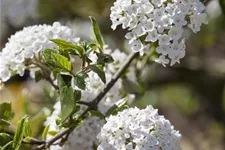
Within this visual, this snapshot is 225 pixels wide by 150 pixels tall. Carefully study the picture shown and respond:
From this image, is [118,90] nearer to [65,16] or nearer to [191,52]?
[65,16]

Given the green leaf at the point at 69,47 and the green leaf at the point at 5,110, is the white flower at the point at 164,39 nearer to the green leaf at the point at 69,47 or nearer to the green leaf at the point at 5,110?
the green leaf at the point at 69,47

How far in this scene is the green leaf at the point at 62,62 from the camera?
1342 millimetres

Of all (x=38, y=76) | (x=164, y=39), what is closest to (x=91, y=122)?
(x=38, y=76)

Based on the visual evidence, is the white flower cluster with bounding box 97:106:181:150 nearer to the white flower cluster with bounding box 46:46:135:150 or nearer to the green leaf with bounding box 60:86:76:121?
the green leaf with bounding box 60:86:76:121

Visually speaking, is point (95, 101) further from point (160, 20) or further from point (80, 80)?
point (160, 20)

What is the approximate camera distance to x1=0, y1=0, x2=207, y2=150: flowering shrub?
1296mm

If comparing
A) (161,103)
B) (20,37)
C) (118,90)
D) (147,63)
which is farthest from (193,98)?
(20,37)

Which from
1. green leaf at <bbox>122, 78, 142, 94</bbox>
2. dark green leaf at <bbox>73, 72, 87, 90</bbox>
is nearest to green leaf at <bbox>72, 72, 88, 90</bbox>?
dark green leaf at <bbox>73, 72, 87, 90</bbox>

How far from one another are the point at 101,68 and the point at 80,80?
0.06 metres

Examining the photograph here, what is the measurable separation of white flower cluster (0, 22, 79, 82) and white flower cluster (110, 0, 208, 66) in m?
0.24

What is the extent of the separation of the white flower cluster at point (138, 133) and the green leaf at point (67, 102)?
0.08 metres

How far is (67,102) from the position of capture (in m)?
1.31

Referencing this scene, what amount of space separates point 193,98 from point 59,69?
2.01 metres

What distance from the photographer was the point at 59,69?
1368 mm
